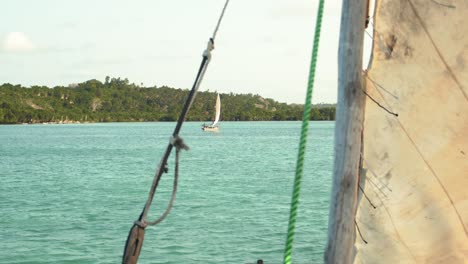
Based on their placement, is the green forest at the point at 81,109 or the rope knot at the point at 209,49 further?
the green forest at the point at 81,109

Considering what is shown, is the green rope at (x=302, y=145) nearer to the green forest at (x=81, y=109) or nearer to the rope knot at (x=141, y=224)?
the rope knot at (x=141, y=224)

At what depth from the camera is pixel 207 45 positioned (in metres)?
3.41

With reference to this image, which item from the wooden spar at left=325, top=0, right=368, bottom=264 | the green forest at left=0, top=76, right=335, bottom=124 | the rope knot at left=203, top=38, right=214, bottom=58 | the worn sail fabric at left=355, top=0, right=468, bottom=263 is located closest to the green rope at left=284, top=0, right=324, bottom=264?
the wooden spar at left=325, top=0, right=368, bottom=264

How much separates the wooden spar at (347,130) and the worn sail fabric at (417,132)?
0.14 ft

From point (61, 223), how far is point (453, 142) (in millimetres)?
21545

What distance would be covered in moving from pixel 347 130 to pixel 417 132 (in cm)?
27

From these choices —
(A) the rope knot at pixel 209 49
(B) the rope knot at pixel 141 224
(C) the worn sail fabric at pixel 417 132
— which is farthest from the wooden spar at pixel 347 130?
(B) the rope knot at pixel 141 224

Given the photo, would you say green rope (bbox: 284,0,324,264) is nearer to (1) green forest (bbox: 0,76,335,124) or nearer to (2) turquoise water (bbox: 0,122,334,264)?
(2) turquoise water (bbox: 0,122,334,264)

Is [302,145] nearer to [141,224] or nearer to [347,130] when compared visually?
[347,130]

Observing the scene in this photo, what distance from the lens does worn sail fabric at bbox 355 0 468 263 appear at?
269cm

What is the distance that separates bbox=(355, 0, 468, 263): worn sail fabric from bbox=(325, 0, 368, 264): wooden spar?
4 centimetres

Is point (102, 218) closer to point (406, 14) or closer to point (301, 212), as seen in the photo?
point (301, 212)

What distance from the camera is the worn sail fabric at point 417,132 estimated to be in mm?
2686

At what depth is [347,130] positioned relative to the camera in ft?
8.98
